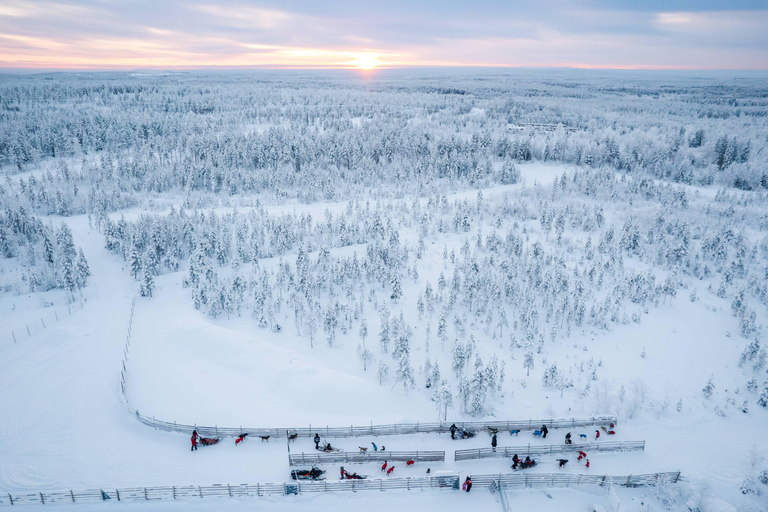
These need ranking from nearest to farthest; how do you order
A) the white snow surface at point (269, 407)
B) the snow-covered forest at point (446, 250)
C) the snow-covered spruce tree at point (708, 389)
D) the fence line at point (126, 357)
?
the white snow surface at point (269, 407) < the fence line at point (126, 357) < the snow-covered spruce tree at point (708, 389) < the snow-covered forest at point (446, 250)

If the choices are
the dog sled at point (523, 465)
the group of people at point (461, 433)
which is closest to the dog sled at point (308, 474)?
the group of people at point (461, 433)

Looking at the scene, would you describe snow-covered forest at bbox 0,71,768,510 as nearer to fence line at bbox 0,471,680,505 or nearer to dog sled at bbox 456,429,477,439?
dog sled at bbox 456,429,477,439

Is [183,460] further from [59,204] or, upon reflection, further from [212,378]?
[59,204]

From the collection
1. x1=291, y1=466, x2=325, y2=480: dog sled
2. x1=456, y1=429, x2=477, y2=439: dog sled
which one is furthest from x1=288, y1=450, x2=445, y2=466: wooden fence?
x1=456, y1=429, x2=477, y2=439: dog sled

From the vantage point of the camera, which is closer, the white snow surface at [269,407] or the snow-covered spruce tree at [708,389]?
the white snow surface at [269,407]

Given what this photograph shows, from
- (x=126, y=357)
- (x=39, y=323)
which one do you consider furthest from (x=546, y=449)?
(x=39, y=323)

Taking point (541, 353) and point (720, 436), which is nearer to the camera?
point (720, 436)

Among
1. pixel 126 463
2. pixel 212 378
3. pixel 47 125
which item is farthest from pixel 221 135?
pixel 126 463

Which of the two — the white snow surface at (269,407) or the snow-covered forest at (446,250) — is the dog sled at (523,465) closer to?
the white snow surface at (269,407)
